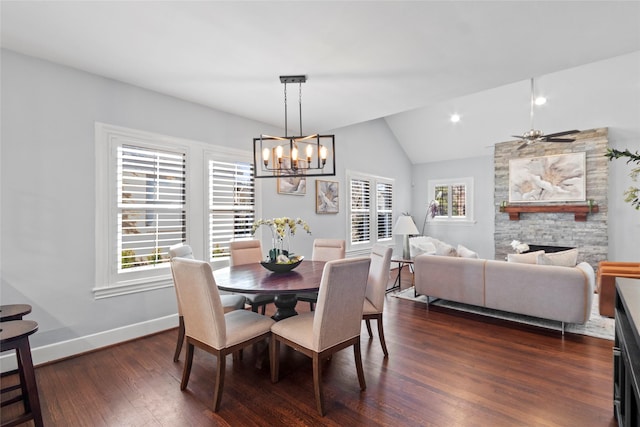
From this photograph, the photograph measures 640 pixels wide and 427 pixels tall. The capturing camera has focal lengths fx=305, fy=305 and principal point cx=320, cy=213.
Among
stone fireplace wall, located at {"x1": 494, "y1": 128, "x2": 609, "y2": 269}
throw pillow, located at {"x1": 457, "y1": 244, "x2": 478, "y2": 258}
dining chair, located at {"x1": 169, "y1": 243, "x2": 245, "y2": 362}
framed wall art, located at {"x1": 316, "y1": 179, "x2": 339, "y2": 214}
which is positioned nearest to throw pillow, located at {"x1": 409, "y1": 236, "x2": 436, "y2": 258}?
throw pillow, located at {"x1": 457, "y1": 244, "x2": 478, "y2": 258}

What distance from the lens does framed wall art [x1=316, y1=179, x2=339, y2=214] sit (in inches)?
211

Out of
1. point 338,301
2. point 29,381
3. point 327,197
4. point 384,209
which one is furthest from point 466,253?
point 29,381

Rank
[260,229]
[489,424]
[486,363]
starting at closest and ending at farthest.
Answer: [489,424] → [486,363] → [260,229]

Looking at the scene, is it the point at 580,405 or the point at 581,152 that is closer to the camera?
the point at 580,405

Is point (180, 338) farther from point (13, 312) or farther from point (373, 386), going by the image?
point (373, 386)

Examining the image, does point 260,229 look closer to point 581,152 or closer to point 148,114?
point 148,114

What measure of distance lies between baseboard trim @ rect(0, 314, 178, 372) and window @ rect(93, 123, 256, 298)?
391mm

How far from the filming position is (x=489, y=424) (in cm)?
188

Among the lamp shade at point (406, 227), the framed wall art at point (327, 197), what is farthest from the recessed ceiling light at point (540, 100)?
the framed wall art at point (327, 197)

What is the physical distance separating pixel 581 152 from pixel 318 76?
5912 millimetres

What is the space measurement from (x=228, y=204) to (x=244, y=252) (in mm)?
804

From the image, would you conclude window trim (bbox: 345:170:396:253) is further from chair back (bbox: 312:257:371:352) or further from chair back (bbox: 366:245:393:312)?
chair back (bbox: 312:257:371:352)

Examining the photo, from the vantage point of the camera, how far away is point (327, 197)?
18.1 ft

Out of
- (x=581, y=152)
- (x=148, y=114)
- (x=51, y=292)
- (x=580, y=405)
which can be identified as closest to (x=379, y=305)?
(x=580, y=405)
